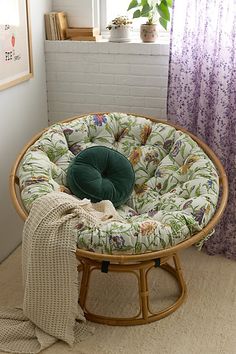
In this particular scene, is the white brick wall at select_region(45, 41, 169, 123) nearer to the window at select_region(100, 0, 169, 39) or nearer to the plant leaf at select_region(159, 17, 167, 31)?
the plant leaf at select_region(159, 17, 167, 31)

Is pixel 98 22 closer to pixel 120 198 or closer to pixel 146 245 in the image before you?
pixel 120 198

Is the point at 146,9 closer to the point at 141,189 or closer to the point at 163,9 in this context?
the point at 163,9

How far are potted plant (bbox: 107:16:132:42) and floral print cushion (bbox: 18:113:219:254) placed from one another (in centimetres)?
50

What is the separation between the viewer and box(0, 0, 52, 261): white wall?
2.69 meters

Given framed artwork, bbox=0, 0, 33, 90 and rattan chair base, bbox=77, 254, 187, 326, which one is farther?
framed artwork, bbox=0, 0, 33, 90

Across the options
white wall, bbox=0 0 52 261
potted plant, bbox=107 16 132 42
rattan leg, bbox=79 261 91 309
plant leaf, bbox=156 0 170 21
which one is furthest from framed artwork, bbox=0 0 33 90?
rattan leg, bbox=79 261 91 309

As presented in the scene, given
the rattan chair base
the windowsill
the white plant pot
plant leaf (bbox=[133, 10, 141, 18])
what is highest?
plant leaf (bbox=[133, 10, 141, 18])

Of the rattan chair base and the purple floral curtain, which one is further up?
the purple floral curtain

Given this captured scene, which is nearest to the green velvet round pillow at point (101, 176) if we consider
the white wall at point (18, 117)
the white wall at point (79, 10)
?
the white wall at point (18, 117)

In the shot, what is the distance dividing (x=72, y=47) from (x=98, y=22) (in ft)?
0.88

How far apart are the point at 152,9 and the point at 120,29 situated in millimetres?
211

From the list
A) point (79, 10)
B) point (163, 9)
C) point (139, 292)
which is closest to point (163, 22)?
point (163, 9)

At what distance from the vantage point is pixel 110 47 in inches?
115

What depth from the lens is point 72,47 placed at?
9.79ft
